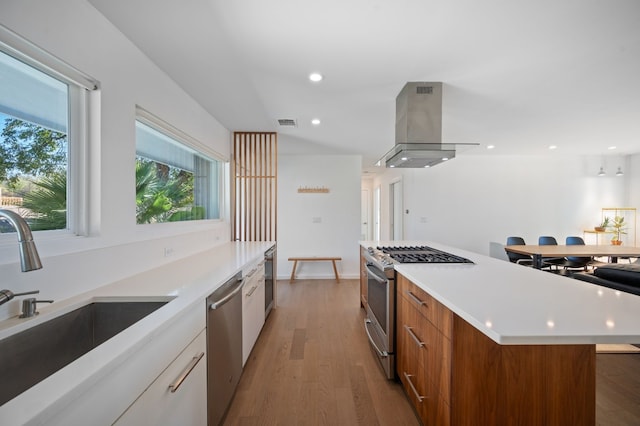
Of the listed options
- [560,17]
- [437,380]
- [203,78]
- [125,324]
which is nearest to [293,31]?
[203,78]

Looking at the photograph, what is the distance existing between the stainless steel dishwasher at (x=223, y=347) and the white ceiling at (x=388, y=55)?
5.42ft

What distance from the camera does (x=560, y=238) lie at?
20.0 ft

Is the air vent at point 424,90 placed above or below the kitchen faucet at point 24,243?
above

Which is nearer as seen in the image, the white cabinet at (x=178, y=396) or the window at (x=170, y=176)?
the white cabinet at (x=178, y=396)

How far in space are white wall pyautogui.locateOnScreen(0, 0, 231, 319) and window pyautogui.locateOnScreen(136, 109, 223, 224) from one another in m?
0.14

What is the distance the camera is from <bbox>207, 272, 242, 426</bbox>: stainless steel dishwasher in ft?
4.72

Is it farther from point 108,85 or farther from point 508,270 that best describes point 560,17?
point 108,85

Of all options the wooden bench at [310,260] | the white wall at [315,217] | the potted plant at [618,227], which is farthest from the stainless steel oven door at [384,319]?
the potted plant at [618,227]

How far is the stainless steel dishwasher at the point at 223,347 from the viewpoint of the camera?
1.44 meters

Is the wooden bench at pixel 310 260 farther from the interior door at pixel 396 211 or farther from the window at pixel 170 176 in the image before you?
the interior door at pixel 396 211

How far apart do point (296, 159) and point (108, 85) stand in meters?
3.93

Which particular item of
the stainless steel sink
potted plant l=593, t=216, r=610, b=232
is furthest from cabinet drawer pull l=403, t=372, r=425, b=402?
potted plant l=593, t=216, r=610, b=232

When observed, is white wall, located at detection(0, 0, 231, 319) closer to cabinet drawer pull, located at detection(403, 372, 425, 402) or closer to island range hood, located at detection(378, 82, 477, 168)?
cabinet drawer pull, located at detection(403, 372, 425, 402)

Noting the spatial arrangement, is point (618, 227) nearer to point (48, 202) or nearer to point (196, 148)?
point (196, 148)
